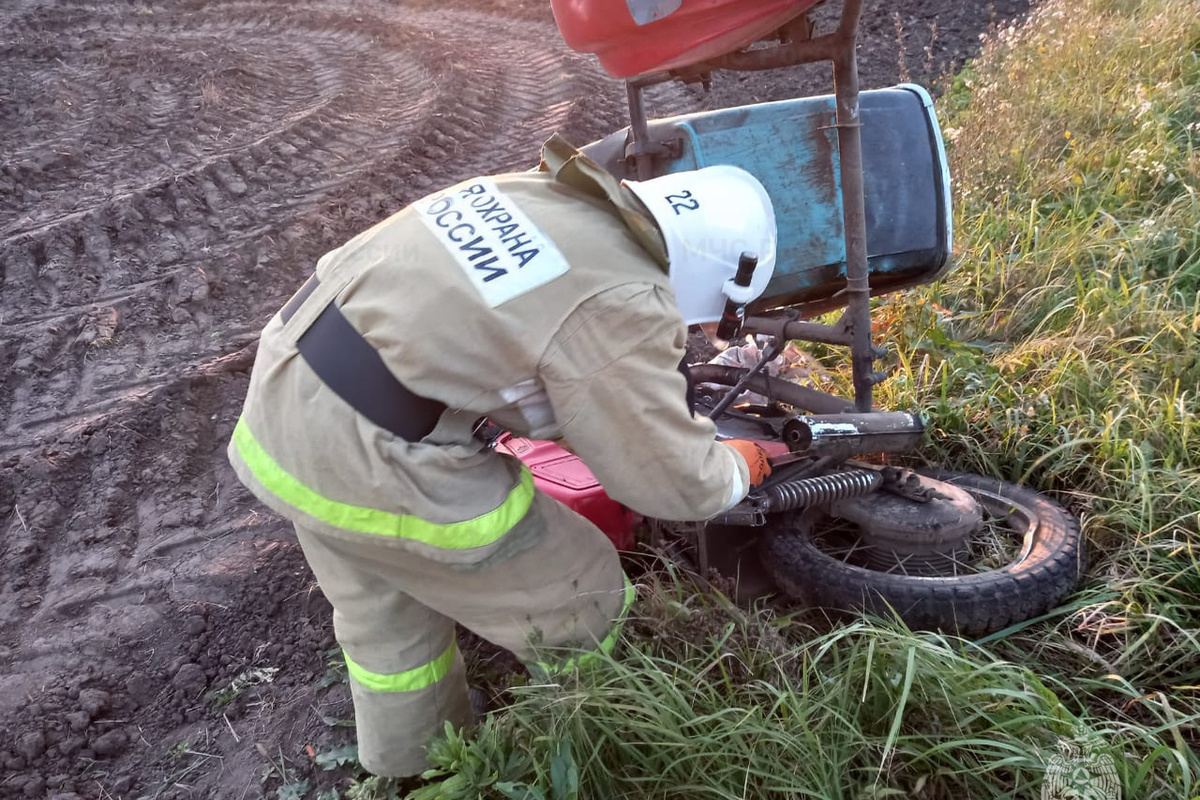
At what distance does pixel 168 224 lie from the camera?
4.80 meters

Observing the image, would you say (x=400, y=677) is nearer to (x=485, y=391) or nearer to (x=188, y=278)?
(x=485, y=391)

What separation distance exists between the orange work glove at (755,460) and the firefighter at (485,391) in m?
0.28

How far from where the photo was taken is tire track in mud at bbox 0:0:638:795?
2.78m

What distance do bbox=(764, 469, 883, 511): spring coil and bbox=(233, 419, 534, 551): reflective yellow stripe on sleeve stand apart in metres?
0.87

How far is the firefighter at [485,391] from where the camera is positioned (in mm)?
1577

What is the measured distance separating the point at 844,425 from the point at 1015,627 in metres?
0.68

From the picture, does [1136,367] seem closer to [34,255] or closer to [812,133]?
[812,133]

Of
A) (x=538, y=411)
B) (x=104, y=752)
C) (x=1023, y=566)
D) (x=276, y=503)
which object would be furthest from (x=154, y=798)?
(x=1023, y=566)

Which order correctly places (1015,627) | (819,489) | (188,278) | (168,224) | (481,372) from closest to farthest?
(481,372) < (1015,627) < (819,489) < (188,278) < (168,224)

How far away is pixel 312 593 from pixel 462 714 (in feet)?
2.64

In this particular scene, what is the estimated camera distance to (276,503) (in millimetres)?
1720

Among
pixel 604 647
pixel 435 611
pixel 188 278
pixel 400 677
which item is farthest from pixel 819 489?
pixel 188 278

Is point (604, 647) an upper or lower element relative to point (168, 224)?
upper

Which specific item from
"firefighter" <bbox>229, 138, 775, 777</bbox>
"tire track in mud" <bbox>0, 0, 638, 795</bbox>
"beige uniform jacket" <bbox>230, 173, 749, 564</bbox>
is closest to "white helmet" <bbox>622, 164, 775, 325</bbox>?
"firefighter" <bbox>229, 138, 775, 777</bbox>
